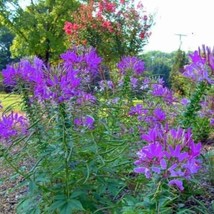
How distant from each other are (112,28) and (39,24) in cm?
786

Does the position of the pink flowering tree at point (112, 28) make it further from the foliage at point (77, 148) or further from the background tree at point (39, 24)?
the foliage at point (77, 148)

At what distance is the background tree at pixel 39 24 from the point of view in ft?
64.7

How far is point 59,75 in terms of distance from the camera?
154 centimetres

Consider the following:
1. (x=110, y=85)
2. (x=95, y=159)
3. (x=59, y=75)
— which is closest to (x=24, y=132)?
(x=95, y=159)

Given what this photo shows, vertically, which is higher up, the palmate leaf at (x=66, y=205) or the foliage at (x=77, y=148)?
the foliage at (x=77, y=148)

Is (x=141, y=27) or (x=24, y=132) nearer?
(x=24, y=132)

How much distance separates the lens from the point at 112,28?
1402cm

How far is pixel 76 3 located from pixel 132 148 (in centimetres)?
1876

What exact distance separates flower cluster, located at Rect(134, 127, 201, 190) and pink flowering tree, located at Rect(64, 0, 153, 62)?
1231 cm

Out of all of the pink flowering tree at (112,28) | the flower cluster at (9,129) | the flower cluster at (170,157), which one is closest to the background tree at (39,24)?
the pink flowering tree at (112,28)

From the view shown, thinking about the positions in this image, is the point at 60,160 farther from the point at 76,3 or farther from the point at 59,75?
the point at 76,3

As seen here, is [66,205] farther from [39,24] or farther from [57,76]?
[39,24]

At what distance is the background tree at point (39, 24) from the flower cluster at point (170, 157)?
18775 millimetres

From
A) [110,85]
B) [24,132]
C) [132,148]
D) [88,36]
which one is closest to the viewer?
[24,132]
